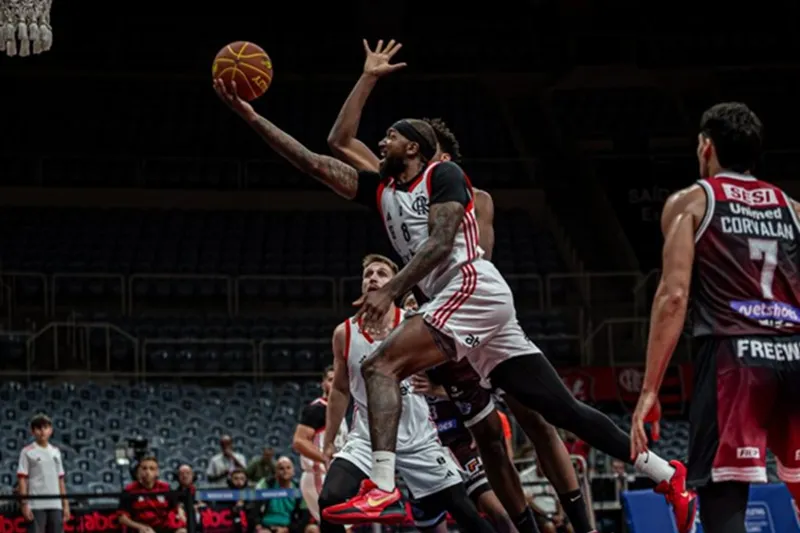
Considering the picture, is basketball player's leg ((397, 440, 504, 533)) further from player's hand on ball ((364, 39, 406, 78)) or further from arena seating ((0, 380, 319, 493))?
arena seating ((0, 380, 319, 493))

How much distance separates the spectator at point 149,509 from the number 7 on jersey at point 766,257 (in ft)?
25.0

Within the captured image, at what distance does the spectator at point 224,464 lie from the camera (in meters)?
16.4

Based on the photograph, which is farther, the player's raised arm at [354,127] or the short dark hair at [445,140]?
the player's raised arm at [354,127]

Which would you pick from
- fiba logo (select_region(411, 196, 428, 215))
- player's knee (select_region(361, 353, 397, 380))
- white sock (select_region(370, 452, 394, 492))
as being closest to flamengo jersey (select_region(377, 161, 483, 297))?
fiba logo (select_region(411, 196, 428, 215))

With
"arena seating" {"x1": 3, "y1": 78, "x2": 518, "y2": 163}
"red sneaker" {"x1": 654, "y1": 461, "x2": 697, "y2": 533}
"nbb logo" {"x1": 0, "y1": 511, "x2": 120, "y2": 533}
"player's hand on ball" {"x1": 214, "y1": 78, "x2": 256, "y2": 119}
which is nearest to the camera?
"red sneaker" {"x1": 654, "y1": 461, "x2": 697, "y2": 533}

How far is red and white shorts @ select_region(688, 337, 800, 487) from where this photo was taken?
17.5 ft

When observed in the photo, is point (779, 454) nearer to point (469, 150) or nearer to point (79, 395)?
point (79, 395)

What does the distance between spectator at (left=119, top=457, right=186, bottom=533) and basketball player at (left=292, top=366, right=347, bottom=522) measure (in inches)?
48.2

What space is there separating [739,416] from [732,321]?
1.23 feet

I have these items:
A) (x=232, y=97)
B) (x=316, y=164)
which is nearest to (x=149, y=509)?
(x=232, y=97)

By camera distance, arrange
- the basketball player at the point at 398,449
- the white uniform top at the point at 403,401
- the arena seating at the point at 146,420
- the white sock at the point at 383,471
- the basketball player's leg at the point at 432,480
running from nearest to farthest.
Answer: the white sock at the point at 383,471 → the basketball player at the point at 398,449 → the basketball player's leg at the point at 432,480 → the white uniform top at the point at 403,401 → the arena seating at the point at 146,420

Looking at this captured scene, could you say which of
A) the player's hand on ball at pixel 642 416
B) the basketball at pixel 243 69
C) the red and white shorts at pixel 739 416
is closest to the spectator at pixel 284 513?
the basketball at pixel 243 69

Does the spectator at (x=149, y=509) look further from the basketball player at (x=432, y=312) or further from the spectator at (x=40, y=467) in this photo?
the basketball player at (x=432, y=312)

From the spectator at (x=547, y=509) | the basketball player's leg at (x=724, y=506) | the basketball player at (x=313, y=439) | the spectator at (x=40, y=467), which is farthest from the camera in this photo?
the spectator at (x=40, y=467)
